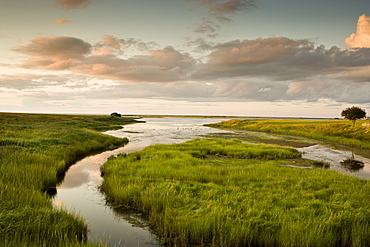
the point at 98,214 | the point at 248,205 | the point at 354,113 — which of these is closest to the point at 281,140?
the point at 354,113

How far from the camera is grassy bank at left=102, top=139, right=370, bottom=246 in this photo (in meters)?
9.15

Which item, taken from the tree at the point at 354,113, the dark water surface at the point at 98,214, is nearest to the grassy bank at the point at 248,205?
the dark water surface at the point at 98,214

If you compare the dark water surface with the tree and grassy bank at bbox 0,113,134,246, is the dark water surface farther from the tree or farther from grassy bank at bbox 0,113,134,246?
the tree

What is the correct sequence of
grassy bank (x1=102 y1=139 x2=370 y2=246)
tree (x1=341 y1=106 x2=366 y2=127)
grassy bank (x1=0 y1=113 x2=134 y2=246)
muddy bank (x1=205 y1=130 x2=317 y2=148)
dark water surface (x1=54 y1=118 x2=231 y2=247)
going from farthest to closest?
1. tree (x1=341 y1=106 x2=366 y2=127)
2. muddy bank (x1=205 y1=130 x2=317 y2=148)
3. dark water surface (x1=54 y1=118 x2=231 y2=247)
4. grassy bank (x1=102 y1=139 x2=370 y2=246)
5. grassy bank (x1=0 y1=113 x2=134 y2=246)

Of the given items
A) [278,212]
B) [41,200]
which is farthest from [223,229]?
[41,200]

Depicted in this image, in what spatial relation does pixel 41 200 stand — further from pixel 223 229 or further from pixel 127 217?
pixel 223 229

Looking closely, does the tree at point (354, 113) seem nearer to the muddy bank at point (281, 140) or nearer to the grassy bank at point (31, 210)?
the muddy bank at point (281, 140)

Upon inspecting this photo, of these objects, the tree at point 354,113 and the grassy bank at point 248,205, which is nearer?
the grassy bank at point 248,205

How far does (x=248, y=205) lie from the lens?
1126 centimetres

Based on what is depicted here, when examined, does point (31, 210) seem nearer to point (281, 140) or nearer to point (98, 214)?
point (98, 214)

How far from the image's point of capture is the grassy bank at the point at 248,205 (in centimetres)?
915

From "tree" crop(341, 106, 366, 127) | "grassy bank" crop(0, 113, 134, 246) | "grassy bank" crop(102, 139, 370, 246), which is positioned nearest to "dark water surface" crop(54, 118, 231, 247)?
"grassy bank" crop(102, 139, 370, 246)

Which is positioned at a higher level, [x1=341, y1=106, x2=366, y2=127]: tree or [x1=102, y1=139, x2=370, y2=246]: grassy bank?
[x1=341, y1=106, x2=366, y2=127]: tree

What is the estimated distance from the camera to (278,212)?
1053 cm
